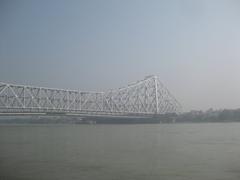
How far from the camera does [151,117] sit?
54.9 m

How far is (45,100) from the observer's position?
1704 inches

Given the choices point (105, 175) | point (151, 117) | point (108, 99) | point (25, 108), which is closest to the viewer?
point (105, 175)

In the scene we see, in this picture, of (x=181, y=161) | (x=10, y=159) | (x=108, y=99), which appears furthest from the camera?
(x=108, y=99)

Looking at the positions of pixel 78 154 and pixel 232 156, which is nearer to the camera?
pixel 232 156

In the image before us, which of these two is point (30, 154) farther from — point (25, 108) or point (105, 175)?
point (25, 108)

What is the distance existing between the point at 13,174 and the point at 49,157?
3.16m

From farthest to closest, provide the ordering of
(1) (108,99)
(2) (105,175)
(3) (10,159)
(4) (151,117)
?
(4) (151,117)
(1) (108,99)
(3) (10,159)
(2) (105,175)

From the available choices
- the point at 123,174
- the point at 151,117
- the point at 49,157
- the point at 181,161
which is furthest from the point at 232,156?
the point at 151,117

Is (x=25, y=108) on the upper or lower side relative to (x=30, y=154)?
upper

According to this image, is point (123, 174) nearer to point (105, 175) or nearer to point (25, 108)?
point (105, 175)

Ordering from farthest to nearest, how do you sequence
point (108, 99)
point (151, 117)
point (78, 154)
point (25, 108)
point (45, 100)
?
point (151, 117)
point (108, 99)
point (45, 100)
point (25, 108)
point (78, 154)

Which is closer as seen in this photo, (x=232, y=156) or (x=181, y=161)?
(x=181, y=161)

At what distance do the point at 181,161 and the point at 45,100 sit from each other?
33277 mm

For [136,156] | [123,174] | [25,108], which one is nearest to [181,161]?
[136,156]
